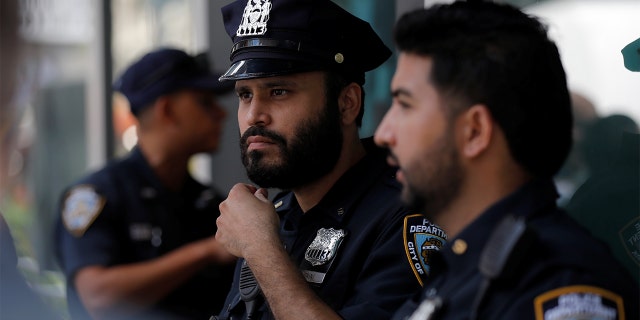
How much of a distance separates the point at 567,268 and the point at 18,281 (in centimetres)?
188

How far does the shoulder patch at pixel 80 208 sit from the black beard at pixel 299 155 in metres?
1.40

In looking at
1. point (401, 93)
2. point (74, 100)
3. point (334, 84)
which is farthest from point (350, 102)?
point (74, 100)

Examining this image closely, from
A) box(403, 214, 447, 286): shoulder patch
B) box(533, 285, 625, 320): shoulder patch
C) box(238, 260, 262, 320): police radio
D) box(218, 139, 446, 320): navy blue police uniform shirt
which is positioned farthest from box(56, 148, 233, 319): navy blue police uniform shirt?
box(533, 285, 625, 320): shoulder patch

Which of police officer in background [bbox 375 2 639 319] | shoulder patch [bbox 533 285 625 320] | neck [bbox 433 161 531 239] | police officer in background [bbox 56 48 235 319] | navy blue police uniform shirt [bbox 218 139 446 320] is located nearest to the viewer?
shoulder patch [bbox 533 285 625 320]

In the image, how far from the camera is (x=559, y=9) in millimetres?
2783

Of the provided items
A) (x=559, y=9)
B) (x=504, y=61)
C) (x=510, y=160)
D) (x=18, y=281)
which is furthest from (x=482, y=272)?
(x=18, y=281)

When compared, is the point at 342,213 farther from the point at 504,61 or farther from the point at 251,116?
the point at 504,61

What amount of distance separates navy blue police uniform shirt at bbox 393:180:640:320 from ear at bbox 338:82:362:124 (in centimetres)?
76

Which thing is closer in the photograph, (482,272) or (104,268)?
(482,272)

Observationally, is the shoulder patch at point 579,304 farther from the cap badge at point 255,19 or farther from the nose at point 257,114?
the cap badge at point 255,19

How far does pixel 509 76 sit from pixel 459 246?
31 centimetres

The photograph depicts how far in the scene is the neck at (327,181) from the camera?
243cm

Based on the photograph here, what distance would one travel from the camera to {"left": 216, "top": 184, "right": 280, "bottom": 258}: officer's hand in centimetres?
220

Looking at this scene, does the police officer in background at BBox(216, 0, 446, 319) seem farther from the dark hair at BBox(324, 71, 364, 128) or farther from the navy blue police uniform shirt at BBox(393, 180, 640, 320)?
the navy blue police uniform shirt at BBox(393, 180, 640, 320)
